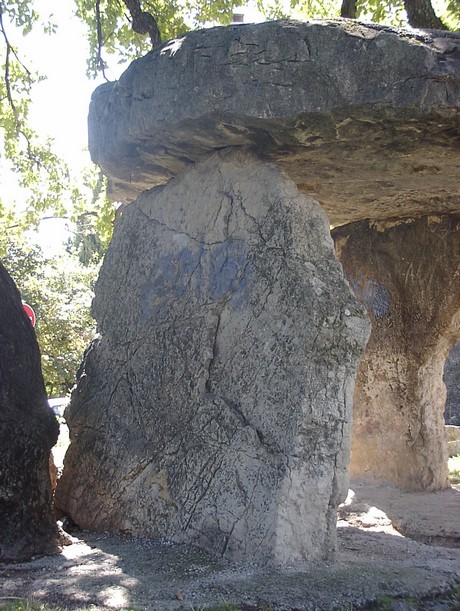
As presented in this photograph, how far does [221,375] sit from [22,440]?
4.12 ft

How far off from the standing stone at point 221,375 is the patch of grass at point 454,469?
474cm

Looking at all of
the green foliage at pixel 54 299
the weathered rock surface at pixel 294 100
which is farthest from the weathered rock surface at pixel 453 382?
the weathered rock surface at pixel 294 100

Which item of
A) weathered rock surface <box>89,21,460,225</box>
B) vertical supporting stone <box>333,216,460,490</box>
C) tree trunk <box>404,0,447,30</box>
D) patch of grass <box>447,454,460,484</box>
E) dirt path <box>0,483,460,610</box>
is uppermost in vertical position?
tree trunk <box>404,0,447,30</box>

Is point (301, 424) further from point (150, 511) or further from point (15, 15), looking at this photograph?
point (15, 15)

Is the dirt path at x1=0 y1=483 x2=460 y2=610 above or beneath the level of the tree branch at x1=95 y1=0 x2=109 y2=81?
beneath

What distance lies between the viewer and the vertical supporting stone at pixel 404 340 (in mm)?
7262

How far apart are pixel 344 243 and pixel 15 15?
5.22 meters

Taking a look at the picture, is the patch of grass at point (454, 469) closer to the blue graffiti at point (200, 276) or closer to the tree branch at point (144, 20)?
the blue graffiti at point (200, 276)

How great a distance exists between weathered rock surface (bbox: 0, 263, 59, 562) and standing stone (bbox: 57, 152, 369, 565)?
541 millimetres

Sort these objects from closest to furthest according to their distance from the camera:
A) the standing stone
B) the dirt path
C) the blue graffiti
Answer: the dirt path, the standing stone, the blue graffiti

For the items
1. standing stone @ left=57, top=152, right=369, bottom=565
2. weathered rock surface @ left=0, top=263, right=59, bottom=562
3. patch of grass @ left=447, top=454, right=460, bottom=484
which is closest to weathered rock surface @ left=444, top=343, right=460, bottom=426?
patch of grass @ left=447, top=454, right=460, bottom=484

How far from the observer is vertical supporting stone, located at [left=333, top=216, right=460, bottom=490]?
7262 mm

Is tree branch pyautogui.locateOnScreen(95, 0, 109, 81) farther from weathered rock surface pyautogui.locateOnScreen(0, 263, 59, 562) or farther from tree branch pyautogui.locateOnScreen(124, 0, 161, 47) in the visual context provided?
weathered rock surface pyautogui.locateOnScreen(0, 263, 59, 562)

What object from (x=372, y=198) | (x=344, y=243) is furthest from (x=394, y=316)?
(x=372, y=198)
